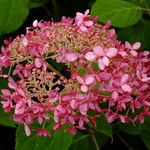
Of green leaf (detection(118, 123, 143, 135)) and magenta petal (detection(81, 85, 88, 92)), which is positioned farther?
green leaf (detection(118, 123, 143, 135))

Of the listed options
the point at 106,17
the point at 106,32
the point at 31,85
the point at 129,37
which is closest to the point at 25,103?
the point at 31,85

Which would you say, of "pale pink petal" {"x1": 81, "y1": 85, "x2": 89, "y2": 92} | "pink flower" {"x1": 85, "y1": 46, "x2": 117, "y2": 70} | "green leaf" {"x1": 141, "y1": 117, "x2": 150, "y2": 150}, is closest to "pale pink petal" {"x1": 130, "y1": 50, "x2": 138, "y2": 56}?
"pink flower" {"x1": 85, "y1": 46, "x2": 117, "y2": 70}

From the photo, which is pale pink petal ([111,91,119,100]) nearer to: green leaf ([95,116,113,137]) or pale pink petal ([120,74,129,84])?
pale pink petal ([120,74,129,84])

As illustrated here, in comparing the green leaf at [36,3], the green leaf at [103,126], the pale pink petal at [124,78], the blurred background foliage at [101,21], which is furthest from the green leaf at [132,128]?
the green leaf at [36,3]

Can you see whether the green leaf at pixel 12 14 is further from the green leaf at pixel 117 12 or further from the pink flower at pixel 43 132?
the pink flower at pixel 43 132

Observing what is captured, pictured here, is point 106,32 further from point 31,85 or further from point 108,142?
point 108,142

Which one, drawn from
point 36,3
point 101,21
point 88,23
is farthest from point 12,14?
point 88,23
